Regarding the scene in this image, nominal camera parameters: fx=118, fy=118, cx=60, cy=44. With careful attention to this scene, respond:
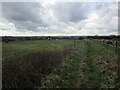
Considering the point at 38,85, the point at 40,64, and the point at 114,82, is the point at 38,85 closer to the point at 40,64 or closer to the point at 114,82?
the point at 40,64

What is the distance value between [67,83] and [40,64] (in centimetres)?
278

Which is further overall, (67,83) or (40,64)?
(40,64)

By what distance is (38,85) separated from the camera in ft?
21.0

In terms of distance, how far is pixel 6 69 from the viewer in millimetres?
6531

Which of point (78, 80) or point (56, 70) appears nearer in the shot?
point (78, 80)

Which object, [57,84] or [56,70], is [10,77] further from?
[56,70]

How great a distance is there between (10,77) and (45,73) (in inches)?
98.0

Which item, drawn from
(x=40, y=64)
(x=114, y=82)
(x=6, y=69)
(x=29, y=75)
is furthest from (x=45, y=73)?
(x=114, y=82)

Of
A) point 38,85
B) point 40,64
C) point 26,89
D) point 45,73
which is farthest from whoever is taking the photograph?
point 40,64

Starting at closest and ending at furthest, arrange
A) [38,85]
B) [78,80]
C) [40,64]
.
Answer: [38,85], [78,80], [40,64]

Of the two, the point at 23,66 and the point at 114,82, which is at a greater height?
the point at 23,66

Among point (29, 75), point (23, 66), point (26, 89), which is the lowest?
point (26, 89)

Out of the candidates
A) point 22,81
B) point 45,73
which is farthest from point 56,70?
point 22,81

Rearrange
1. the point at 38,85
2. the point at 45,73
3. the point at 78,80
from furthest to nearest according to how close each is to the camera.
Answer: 1. the point at 45,73
2. the point at 78,80
3. the point at 38,85
